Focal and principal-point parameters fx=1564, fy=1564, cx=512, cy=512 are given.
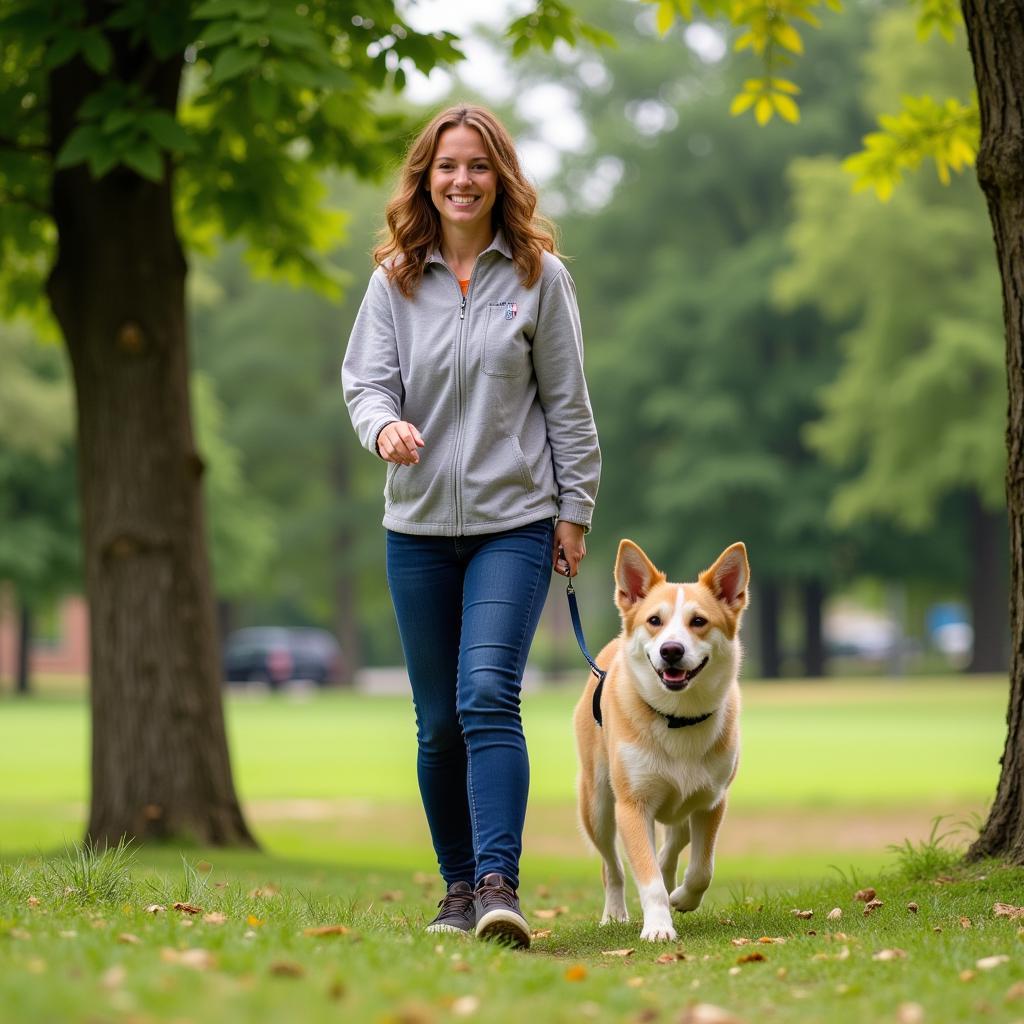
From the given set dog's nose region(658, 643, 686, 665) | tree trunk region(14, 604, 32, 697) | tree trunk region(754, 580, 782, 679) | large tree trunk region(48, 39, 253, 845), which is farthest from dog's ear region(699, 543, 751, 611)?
tree trunk region(14, 604, 32, 697)

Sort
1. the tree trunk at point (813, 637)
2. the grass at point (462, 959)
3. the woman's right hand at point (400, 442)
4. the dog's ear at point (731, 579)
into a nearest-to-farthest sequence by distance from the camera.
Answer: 1. the grass at point (462, 959)
2. the woman's right hand at point (400, 442)
3. the dog's ear at point (731, 579)
4. the tree trunk at point (813, 637)

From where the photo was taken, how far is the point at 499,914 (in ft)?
15.9

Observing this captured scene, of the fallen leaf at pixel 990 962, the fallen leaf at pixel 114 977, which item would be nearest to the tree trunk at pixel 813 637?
the fallen leaf at pixel 990 962

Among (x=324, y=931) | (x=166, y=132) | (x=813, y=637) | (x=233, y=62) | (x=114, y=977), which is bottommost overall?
(x=813, y=637)

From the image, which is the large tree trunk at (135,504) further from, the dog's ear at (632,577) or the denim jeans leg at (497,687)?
the denim jeans leg at (497,687)

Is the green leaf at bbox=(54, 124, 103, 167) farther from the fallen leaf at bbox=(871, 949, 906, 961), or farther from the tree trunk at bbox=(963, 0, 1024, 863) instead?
the fallen leaf at bbox=(871, 949, 906, 961)

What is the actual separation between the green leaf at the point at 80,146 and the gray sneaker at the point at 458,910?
4.38m

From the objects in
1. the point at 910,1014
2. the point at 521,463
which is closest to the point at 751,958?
the point at 910,1014

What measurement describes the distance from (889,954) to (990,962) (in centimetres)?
33

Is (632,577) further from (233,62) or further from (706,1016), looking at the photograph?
(233,62)

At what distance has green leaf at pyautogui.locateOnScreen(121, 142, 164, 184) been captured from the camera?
25.4ft

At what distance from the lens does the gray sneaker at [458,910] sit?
5.23 m

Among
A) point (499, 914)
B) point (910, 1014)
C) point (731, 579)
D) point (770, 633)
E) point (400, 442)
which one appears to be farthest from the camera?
point (770, 633)

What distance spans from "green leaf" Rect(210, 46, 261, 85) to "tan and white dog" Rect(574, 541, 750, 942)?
3.19 meters
